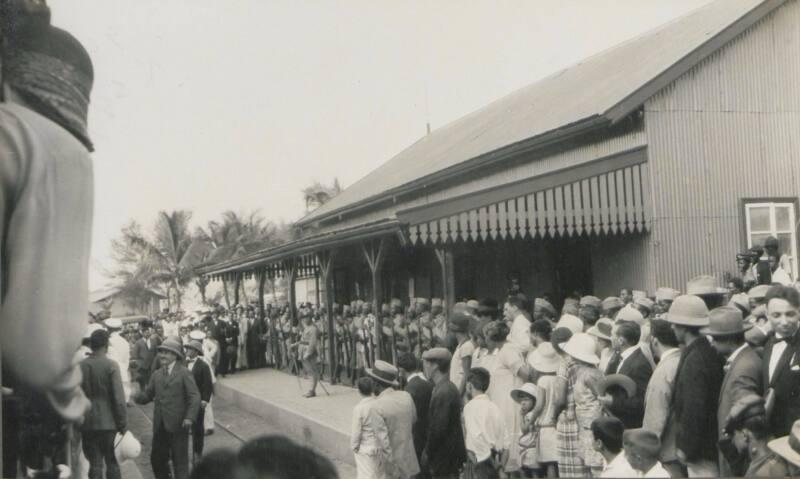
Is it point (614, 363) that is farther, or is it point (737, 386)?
point (614, 363)

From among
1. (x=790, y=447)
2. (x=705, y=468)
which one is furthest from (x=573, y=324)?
(x=790, y=447)

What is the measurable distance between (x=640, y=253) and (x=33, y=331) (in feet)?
30.2

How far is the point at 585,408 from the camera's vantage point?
18.4ft

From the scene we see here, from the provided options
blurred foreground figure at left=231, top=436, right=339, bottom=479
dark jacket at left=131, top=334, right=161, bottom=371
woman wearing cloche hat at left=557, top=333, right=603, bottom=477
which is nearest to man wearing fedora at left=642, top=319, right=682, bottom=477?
woman wearing cloche hat at left=557, top=333, right=603, bottom=477

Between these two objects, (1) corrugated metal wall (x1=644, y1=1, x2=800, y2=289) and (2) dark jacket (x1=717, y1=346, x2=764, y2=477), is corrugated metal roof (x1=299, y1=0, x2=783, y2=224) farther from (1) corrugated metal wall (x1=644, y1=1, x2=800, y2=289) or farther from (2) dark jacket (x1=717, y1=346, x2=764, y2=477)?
(2) dark jacket (x1=717, y1=346, x2=764, y2=477)

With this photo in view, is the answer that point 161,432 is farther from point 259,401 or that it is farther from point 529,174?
point 529,174

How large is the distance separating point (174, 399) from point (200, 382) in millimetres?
1356

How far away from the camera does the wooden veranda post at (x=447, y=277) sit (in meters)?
9.52

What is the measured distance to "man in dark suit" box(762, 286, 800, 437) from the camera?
4.48m

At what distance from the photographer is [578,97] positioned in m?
13.5

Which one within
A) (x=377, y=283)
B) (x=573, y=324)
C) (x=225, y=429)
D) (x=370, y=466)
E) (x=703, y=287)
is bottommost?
(x=225, y=429)

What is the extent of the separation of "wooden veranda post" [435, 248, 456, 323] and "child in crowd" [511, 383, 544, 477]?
324 centimetres

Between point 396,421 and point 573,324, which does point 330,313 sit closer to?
point 573,324

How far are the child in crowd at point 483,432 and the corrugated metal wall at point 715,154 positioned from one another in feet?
16.9
